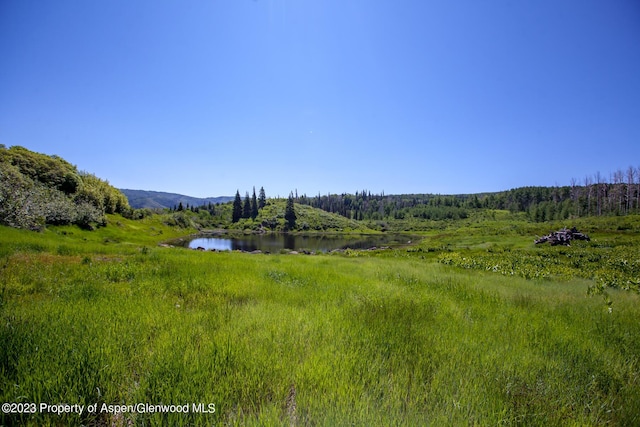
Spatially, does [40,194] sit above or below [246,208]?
below

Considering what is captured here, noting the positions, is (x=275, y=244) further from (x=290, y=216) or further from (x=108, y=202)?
(x=290, y=216)

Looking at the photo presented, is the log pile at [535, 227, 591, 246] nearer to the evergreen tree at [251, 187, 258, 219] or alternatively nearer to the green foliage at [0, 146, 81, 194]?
the green foliage at [0, 146, 81, 194]

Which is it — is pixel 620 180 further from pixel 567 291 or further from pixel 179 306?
pixel 179 306

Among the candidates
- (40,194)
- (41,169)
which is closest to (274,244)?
(40,194)

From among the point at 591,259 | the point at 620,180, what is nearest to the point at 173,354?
the point at 591,259

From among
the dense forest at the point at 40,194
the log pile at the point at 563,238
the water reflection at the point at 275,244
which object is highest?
the dense forest at the point at 40,194

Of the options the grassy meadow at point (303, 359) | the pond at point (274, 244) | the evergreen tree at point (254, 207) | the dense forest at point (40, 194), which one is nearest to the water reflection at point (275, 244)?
the pond at point (274, 244)

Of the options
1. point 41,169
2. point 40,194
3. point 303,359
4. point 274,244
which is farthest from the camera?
point 274,244

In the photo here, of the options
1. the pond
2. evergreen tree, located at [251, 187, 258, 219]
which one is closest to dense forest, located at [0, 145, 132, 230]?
the pond

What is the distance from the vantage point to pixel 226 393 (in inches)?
107

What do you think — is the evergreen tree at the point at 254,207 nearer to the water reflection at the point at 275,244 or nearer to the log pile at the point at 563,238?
the water reflection at the point at 275,244

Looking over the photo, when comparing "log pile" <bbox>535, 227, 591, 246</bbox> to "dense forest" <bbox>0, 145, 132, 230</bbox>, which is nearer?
"dense forest" <bbox>0, 145, 132, 230</bbox>

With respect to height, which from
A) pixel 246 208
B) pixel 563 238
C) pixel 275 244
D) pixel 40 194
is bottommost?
pixel 275 244

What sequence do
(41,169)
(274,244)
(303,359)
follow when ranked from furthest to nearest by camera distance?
(274,244), (41,169), (303,359)
